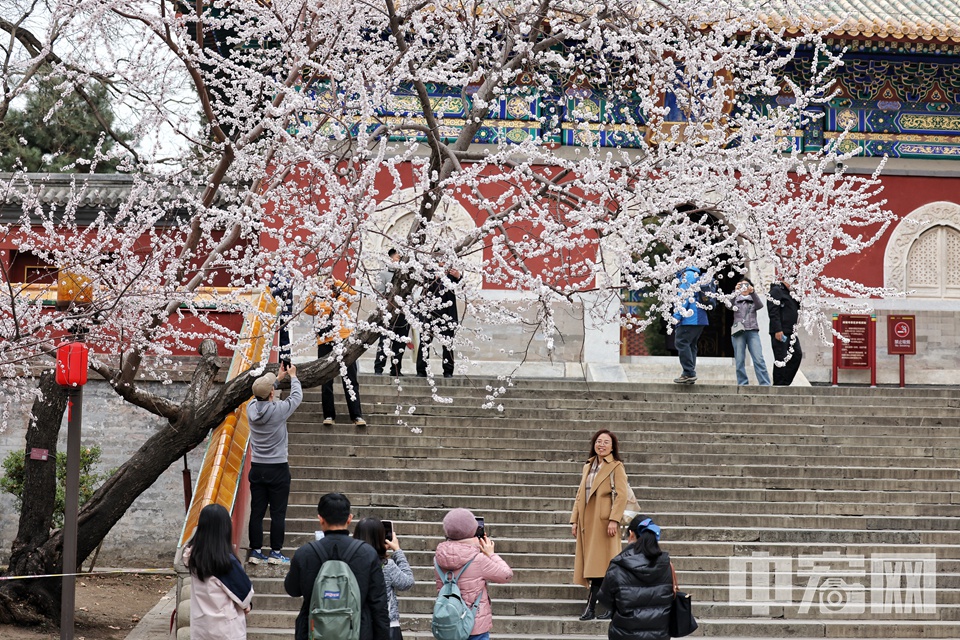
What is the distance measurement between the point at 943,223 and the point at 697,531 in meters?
10.2

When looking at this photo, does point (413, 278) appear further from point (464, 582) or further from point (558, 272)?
point (464, 582)

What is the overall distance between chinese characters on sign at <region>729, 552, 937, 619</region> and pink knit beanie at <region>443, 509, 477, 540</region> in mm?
3804

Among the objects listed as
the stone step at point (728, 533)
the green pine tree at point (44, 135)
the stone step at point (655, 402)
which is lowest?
the stone step at point (728, 533)

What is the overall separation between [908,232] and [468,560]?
551 inches

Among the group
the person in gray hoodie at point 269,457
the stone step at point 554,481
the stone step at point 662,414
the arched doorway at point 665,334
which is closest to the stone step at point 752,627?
the person in gray hoodie at point 269,457

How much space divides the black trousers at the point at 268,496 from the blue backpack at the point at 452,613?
3.12m

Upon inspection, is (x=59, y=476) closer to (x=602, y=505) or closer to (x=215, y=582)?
(x=602, y=505)

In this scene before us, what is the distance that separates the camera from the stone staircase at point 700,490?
9734mm

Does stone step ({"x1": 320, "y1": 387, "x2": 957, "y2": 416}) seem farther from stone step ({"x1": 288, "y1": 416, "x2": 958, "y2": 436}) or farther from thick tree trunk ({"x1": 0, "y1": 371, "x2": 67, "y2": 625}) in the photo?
thick tree trunk ({"x1": 0, "y1": 371, "x2": 67, "y2": 625})

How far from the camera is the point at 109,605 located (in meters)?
12.3

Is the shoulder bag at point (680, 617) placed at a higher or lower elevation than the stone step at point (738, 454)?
lower

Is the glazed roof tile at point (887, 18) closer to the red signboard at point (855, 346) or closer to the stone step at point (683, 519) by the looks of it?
the red signboard at point (855, 346)

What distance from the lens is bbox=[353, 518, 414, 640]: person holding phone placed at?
21.9ft

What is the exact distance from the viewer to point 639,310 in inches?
765
